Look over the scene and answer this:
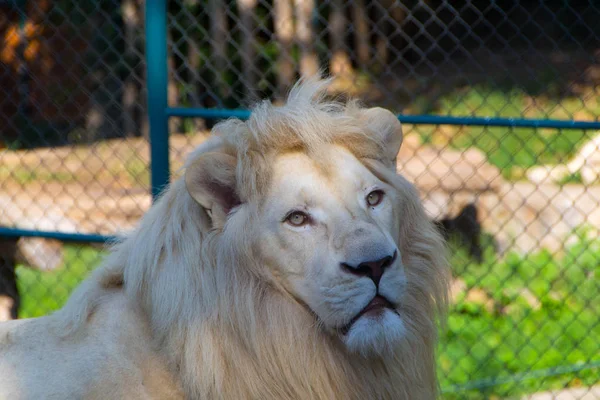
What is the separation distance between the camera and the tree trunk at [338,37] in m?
7.52

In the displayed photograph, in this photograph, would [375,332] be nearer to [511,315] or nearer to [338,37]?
[511,315]

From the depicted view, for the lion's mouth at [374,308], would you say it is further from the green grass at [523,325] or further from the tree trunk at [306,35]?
the tree trunk at [306,35]

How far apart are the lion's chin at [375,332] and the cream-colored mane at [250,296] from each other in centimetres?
12

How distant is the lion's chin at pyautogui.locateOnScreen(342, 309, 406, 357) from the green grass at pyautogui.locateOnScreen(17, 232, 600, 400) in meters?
2.16

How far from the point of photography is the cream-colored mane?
2283 millimetres

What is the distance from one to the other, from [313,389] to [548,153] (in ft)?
17.2

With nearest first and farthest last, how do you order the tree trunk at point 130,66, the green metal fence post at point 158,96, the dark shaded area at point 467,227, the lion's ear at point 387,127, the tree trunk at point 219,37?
the lion's ear at point 387,127
the green metal fence post at point 158,96
the dark shaded area at point 467,227
the tree trunk at point 219,37
the tree trunk at point 130,66

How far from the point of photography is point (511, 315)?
4.97m

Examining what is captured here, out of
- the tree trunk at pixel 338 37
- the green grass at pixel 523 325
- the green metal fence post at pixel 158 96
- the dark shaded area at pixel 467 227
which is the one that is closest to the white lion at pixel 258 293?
the green metal fence post at pixel 158 96

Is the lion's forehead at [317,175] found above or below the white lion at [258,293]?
above

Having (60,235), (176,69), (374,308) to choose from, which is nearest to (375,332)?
(374,308)

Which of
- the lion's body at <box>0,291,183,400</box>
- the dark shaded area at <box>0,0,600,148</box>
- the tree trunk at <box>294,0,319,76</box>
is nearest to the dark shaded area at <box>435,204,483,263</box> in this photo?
the dark shaded area at <box>0,0,600,148</box>

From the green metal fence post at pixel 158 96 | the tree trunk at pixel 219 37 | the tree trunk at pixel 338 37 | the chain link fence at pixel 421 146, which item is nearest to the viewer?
the green metal fence post at pixel 158 96

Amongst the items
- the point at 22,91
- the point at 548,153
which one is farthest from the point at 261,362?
the point at 22,91
